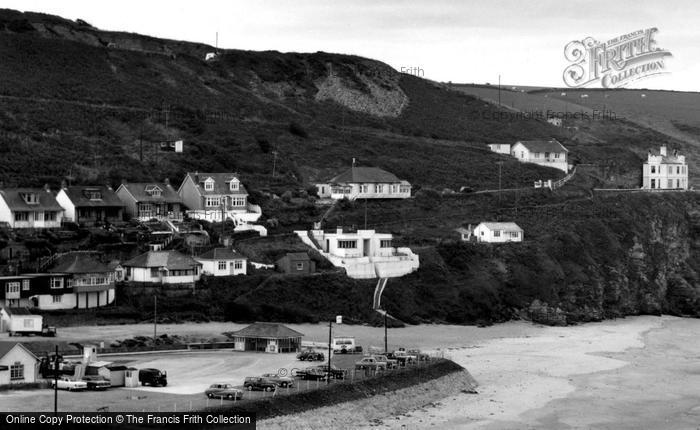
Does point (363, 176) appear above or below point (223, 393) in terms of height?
above

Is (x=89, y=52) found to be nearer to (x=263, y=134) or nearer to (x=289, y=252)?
(x=263, y=134)

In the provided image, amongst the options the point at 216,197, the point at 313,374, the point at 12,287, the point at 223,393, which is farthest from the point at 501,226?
the point at 223,393

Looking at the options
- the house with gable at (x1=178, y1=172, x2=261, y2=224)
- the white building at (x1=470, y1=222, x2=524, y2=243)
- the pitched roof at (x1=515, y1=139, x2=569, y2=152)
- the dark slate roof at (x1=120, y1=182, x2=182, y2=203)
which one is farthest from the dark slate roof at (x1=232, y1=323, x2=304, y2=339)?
the pitched roof at (x1=515, y1=139, x2=569, y2=152)

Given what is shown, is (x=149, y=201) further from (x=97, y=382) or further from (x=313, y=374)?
(x=97, y=382)

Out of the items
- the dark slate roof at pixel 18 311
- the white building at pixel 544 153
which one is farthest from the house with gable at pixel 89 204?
the white building at pixel 544 153

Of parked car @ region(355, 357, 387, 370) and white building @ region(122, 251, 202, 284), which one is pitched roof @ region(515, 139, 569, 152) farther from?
parked car @ region(355, 357, 387, 370)

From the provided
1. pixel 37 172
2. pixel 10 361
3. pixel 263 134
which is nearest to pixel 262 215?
pixel 37 172
